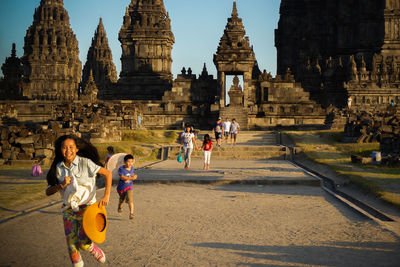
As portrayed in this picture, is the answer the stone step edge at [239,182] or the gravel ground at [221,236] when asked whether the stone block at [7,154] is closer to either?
the stone step edge at [239,182]

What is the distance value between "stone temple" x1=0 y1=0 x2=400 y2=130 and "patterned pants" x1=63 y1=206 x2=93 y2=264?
1897 centimetres

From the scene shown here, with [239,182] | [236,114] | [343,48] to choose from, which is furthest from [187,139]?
[343,48]

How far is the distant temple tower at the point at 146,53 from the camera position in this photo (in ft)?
160

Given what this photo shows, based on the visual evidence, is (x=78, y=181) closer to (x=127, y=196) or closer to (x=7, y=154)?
(x=127, y=196)

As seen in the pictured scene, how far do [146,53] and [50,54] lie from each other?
1913 inches

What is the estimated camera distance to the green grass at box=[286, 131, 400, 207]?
35.6 feet

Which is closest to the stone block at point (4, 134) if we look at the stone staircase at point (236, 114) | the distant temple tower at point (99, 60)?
the stone staircase at point (236, 114)

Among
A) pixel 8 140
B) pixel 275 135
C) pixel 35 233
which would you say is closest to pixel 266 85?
pixel 275 135

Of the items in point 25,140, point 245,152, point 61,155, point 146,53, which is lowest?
point 245,152

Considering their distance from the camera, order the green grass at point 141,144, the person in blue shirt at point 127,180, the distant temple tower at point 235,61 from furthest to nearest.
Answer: the distant temple tower at point 235,61, the green grass at point 141,144, the person in blue shirt at point 127,180

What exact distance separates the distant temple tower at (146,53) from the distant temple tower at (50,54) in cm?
3806

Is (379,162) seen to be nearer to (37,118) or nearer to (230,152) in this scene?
(230,152)

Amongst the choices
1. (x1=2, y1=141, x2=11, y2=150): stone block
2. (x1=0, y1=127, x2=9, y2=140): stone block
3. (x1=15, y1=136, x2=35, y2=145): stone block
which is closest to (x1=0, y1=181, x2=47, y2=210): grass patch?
(x1=15, y1=136, x2=35, y2=145): stone block

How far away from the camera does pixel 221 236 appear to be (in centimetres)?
682
